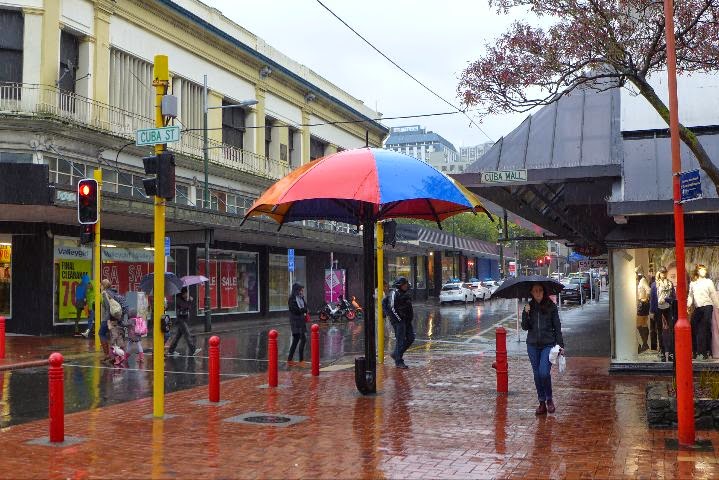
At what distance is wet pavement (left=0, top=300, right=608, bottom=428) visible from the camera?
39.6 feet

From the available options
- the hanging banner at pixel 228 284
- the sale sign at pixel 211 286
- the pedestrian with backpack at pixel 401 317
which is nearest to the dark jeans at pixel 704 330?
the pedestrian with backpack at pixel 401 317

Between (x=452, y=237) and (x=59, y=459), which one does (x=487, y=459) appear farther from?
(x=452, y=237)

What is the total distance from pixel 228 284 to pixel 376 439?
84.7ft

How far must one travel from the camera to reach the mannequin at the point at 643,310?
14.2m

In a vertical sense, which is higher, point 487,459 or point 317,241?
point 317,241

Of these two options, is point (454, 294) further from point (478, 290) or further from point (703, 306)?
point (703, 306)

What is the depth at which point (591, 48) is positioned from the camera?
10.1m

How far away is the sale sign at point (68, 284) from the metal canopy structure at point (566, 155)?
15.8m

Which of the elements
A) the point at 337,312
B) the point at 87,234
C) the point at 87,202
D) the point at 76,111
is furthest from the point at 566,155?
the point at 337,312

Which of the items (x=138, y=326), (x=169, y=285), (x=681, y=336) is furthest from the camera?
(x=138, y=326)

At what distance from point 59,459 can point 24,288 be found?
1796 cm

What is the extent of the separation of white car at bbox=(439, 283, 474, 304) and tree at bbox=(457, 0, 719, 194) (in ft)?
127

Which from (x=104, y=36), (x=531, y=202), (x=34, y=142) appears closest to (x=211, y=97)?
(x=104, y=36)

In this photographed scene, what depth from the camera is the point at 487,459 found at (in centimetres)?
764
